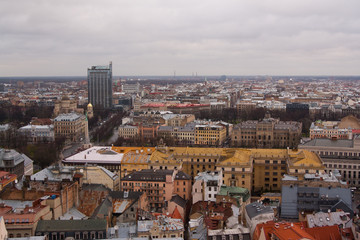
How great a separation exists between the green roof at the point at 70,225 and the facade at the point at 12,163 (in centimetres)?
2995

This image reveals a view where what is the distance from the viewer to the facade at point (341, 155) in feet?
231

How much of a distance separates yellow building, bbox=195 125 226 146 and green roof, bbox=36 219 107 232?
230 ft

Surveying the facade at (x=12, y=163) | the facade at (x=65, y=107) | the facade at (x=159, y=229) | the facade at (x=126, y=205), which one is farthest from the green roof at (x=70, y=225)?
the facade at (x=65, y=107)

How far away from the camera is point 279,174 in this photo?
67.2 m

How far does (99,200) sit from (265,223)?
18.1 m

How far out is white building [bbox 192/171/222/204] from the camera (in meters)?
52.9

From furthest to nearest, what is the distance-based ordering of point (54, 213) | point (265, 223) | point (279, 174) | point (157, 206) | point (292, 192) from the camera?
point (279, 174) < point (157, 206) < point (292, 192) < point (54, 213) < point (265, 223)

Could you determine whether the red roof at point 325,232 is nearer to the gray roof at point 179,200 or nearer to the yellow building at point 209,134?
the gray roof at point 179,200

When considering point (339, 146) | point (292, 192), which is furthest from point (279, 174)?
point (292, 192)

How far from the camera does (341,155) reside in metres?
72.9

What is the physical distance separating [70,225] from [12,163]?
1255 inches

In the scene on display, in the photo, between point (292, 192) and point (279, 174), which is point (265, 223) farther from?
point (279, 174)

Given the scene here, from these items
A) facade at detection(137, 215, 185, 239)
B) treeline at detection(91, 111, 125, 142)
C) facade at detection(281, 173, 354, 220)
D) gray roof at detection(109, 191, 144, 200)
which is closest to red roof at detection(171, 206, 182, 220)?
gray roof at detection(109, 191, 144, 200)

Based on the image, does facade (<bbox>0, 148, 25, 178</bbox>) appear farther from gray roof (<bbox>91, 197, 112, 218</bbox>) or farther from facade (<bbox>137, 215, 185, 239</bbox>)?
facade (<bbox>137, 215, 185, 239</bbox>)
